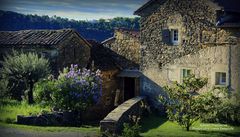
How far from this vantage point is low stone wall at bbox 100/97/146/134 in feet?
41.7

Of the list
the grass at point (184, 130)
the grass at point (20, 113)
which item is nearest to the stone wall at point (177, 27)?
the grass at point (184, 130)

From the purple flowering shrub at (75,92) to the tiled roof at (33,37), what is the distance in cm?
298

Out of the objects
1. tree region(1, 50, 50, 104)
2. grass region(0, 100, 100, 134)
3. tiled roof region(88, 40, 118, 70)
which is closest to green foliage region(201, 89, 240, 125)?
grass region(0, 100, 100, 134)

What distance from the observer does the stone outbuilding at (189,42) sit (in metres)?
15.8

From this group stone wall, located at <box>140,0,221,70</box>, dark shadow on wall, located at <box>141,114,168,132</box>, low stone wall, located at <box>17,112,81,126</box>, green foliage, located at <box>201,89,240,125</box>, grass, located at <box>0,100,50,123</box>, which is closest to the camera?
grass, located at <box>0,100,50,123</box>

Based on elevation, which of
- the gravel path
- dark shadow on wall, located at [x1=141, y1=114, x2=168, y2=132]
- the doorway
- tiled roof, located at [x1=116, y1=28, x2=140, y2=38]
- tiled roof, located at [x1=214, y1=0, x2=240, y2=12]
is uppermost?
tiled roof, located at [x1=214, y1=0, x2=240, y2=12]

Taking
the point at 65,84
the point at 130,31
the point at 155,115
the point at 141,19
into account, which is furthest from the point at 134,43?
the point at 65,84

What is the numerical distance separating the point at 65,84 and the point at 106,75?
4.15m

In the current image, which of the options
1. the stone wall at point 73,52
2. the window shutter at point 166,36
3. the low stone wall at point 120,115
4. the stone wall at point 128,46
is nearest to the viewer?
the low stone wall at point 120,115

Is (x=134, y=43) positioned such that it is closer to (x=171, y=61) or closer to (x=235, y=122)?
(x=171, y=61)

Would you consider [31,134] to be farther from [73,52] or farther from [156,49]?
[73,52]

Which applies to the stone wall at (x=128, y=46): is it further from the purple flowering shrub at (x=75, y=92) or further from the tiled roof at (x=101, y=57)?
the purple flowering shrub at (x=75, y=92)

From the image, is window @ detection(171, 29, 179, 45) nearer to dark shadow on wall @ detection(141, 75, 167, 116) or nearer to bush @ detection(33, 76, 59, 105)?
dark shadow on wall @ detection(141, 75, 167, 116)

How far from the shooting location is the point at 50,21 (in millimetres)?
17016
